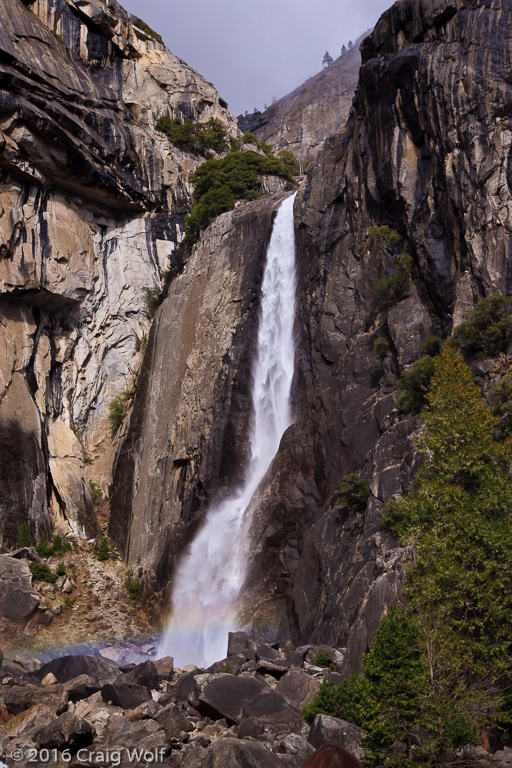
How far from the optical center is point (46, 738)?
13.1 m

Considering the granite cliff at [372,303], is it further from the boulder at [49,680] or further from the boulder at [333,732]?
the boulder at [49,680]

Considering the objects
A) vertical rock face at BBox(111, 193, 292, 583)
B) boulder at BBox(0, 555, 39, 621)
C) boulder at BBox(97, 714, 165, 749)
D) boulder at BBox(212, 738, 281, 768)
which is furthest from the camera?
vertical rock face at BBox(111, 193, 292, 583)

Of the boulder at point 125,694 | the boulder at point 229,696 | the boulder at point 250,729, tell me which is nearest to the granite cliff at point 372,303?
the boulder at point 229,696

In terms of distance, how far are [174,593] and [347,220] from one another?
802 inches

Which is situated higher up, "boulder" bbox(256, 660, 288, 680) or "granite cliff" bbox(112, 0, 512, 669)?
"granite cliff" bbox(112, 0, 512, 669)

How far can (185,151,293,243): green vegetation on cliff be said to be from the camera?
43.5m

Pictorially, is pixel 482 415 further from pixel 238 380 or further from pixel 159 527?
pixel 159 527

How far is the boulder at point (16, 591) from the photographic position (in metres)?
28.7

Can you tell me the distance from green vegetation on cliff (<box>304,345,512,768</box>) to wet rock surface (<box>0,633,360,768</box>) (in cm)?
107

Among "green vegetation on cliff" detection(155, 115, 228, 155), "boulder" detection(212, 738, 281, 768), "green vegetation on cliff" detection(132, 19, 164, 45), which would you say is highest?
"green vegetation on cliff" detection(132, 19, 164, 45)

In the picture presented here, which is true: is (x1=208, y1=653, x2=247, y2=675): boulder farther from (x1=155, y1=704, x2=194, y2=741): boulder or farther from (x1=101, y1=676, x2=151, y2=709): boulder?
(x1=155, y1=704, x2=194, y2=741): boulder

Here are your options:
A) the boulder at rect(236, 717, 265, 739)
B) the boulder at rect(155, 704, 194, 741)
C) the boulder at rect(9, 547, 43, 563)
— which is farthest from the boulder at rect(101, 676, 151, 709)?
the boulder at rect(9, 547, 43, 563)

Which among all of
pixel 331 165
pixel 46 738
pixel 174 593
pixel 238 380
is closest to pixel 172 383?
pixel 238 380

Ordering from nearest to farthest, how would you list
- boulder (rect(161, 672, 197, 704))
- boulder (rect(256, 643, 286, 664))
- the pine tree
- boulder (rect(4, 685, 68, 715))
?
boulder (rect(161, 672, 197, 704)) < boulder (rect(4, 685, 68, 715)) < boulder (rect(256, 643, 286, 664)) < the pine tree
